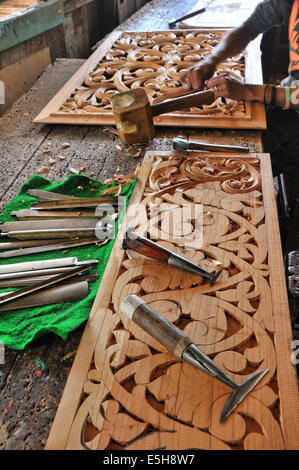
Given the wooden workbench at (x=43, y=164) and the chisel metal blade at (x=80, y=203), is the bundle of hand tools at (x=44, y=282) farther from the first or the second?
the chisel metal blade at (x=80, y=203)

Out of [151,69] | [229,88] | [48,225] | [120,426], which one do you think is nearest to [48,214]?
[48,225]

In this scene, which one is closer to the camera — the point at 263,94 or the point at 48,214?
the point at 48,214

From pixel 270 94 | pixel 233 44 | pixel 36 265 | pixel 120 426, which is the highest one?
pixel 233 44

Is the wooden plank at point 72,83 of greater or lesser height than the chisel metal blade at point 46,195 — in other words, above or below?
above

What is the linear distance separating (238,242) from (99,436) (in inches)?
30.9

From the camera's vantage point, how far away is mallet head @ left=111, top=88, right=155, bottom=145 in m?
1.82

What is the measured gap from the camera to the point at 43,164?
192 cm

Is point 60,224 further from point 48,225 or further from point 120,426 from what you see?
point 120,426

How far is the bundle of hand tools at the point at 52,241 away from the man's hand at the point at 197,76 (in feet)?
3.71

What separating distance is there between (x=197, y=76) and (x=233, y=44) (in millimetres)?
521

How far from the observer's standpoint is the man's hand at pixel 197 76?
233cm

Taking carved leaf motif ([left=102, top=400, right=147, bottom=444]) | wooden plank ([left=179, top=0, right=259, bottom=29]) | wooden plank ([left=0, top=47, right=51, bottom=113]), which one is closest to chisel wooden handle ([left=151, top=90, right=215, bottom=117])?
wooden plank ([left=0, top=47, right=51, bottom=113])

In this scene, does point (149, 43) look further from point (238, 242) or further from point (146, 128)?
point (238, 242)

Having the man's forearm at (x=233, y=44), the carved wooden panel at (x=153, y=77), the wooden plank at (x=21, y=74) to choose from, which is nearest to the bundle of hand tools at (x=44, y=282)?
the carved wooden panel at (x=153, y=77)
